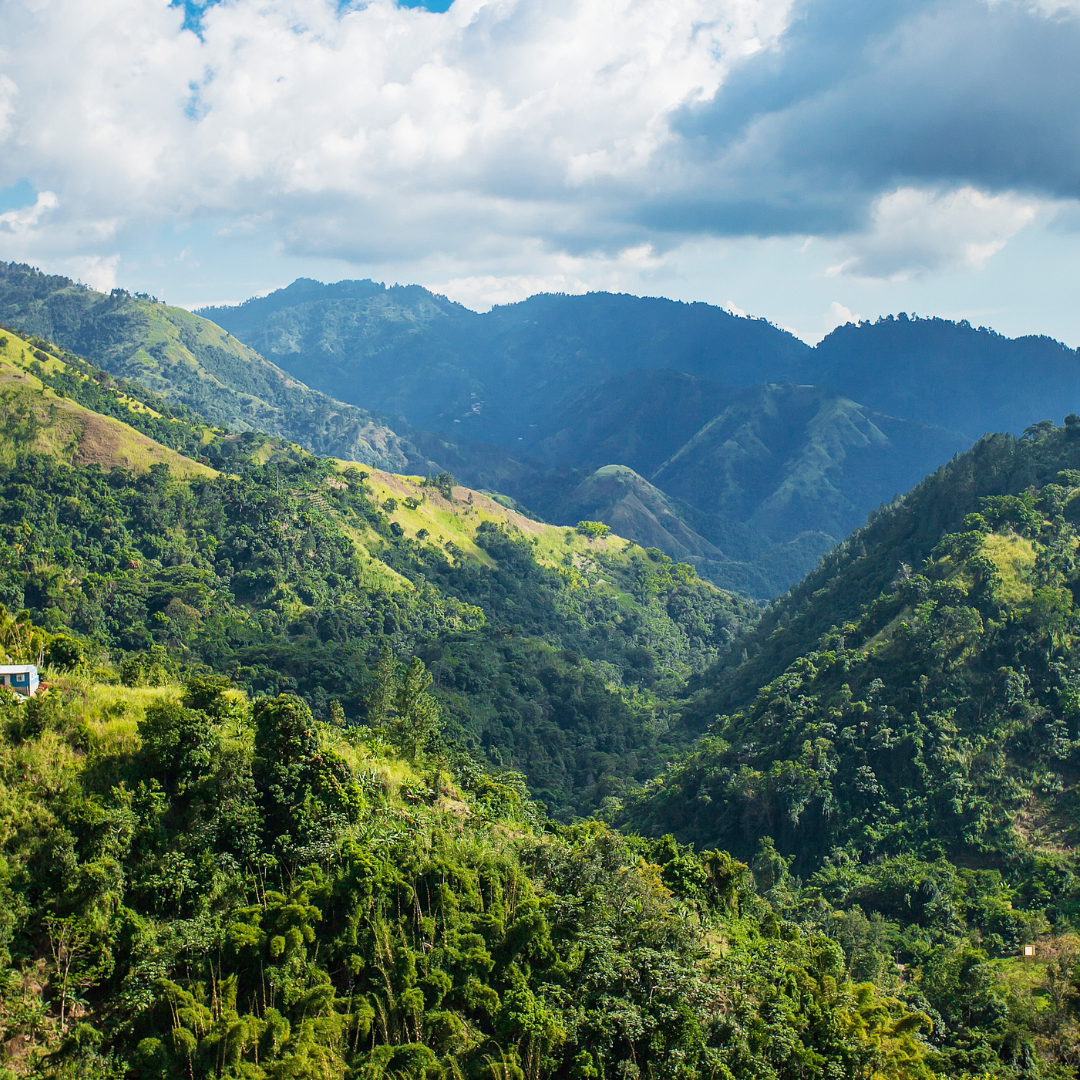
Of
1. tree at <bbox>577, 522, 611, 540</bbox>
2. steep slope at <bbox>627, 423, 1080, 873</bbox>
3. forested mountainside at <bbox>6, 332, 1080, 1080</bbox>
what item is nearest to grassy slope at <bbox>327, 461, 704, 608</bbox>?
tree at <bbox>577, 522, 611, 540</bbox>

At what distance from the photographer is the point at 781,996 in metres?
28.7

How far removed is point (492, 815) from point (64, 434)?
320 feet

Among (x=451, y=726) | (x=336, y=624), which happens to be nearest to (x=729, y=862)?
(x=451, y=726)

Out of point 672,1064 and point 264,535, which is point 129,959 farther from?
point 264,535

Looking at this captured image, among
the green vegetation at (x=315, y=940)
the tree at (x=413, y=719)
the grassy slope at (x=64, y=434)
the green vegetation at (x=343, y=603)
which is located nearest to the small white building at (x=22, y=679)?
the green vegetation at (x=315, y=940)

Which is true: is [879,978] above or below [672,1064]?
below

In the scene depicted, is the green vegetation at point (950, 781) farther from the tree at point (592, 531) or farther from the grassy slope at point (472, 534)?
the tree at point (592, 531)

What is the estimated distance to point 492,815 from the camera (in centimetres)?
3741

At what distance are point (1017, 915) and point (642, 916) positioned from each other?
97.4 ft

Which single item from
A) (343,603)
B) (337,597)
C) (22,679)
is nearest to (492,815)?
(22,679)

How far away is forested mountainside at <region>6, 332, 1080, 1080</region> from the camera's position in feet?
81.4

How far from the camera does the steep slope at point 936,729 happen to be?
61.0 m

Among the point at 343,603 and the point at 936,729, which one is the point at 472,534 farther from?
the point at 936,729

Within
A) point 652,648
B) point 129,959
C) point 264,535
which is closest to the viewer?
point 129,959
